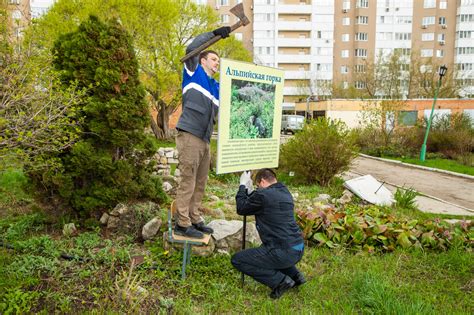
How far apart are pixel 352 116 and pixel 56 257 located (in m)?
32.9

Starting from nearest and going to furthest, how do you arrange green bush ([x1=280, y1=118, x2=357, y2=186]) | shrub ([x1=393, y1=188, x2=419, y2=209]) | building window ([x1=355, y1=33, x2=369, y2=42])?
shrub ([x1=393, y1=188, x2=419, y2=209]) → green bush ([x1=280, y1=118, x2=357, y2=186]) → building window ([x1=355, y1=33, x2=369, y2=42])

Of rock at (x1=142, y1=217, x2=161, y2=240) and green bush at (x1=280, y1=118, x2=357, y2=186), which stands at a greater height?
green bush at (x1=280, y1=118, x2=357, y2=186)

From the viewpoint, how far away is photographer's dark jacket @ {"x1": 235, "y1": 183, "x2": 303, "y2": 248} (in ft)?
11.3

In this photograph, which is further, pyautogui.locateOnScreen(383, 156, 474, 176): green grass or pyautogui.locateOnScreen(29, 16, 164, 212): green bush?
pyautogui.locateOnScreen(383, 156, 474, 176): green grass

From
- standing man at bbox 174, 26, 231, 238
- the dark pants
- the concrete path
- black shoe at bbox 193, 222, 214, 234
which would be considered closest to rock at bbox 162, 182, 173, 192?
black shoe at bbox 193, 222, 214, 234

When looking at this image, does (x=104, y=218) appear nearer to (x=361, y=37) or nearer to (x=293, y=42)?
(x=293, y=42)

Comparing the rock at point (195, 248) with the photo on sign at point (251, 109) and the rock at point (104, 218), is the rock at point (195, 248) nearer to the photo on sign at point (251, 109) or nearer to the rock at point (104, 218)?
the rock at point (104, 218)

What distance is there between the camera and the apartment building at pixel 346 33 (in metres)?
56.1

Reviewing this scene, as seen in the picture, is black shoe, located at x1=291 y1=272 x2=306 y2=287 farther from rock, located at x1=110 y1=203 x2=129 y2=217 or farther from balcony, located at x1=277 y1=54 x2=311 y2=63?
balcony, located at x1=277 y1=54 x2=311 y2=63

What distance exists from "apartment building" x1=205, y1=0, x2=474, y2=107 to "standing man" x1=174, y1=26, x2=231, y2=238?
5335cm

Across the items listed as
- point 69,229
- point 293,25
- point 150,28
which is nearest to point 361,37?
point 293,25

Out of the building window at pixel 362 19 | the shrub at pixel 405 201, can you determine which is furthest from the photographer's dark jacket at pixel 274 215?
the building window at pixel 362 19

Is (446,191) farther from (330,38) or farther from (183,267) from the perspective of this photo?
(330,38)

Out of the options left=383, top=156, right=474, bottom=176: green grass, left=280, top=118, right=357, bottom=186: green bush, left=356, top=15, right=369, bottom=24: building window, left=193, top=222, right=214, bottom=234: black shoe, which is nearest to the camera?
left=193, top=222, right=214, bottom=234: black shoe
